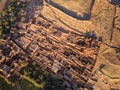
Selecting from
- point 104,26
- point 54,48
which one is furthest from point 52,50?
point 104,26

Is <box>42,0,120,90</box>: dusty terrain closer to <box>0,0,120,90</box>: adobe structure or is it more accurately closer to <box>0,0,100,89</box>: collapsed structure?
<box>0,0,120,90</box>: adobe structure

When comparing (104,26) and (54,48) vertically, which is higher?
(104,26)

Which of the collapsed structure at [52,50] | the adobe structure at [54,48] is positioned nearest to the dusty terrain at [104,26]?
the adobe structure at [54,48]

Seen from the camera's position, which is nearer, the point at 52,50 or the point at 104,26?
the point at 52,50

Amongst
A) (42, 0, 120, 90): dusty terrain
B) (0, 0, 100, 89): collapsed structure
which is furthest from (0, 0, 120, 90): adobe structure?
(42, 0, 120, 90): dusty terrain

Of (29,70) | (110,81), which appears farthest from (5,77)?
(110,81)

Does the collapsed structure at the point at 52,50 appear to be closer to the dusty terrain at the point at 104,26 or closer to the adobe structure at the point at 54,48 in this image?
the adobe structure at the point at 54,48

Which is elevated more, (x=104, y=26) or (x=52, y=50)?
(x=104, y=26)

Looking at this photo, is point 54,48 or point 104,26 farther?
point 104,26

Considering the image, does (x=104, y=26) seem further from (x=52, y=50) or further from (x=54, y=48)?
(x=52, y=50)
